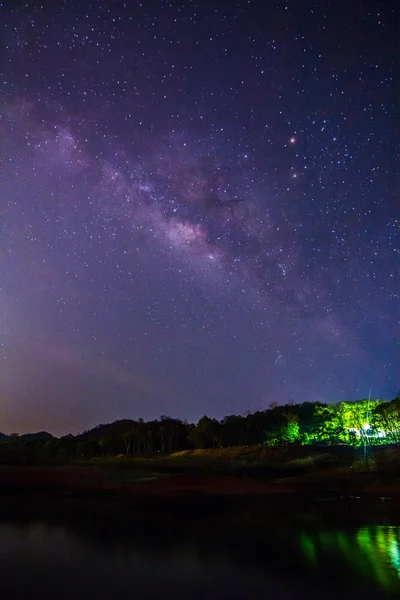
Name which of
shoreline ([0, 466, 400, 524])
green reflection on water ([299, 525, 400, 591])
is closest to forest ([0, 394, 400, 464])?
shoreline ([0, 466, 400, 524])

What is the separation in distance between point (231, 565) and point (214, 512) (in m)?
13.3

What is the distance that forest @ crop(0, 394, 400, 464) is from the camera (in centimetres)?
7938

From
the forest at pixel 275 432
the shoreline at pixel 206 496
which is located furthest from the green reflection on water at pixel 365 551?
the forest at pixel 275 432

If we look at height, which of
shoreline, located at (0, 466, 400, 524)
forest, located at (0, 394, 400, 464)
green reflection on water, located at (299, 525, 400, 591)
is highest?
forest, located at (0, 394, 400, 464)

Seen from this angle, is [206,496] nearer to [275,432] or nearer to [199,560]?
[199,560]

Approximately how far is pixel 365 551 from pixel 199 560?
5684mm

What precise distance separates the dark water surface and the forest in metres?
54.7

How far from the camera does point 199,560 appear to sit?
53.7 ft

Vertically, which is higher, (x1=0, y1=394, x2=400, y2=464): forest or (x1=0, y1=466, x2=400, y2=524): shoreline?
(x1=0, y1=394, x2=400, y2=464): forest

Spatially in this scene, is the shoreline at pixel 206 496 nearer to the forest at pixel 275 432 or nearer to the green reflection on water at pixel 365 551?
the green reflection on water at pixel 365 551

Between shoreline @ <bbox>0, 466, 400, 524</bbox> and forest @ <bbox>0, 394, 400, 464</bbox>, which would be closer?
shoreline @ <bbox>0, 466, 400, 524</bbox>

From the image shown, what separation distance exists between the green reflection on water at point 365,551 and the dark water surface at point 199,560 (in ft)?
0.10

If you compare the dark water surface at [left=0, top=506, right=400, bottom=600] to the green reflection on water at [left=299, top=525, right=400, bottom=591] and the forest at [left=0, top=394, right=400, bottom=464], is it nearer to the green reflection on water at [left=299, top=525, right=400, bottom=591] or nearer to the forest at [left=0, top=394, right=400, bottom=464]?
the green reflection on water at [left=299, top=525, right=400, bottom=591]

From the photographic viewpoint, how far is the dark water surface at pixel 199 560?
12.9 m
